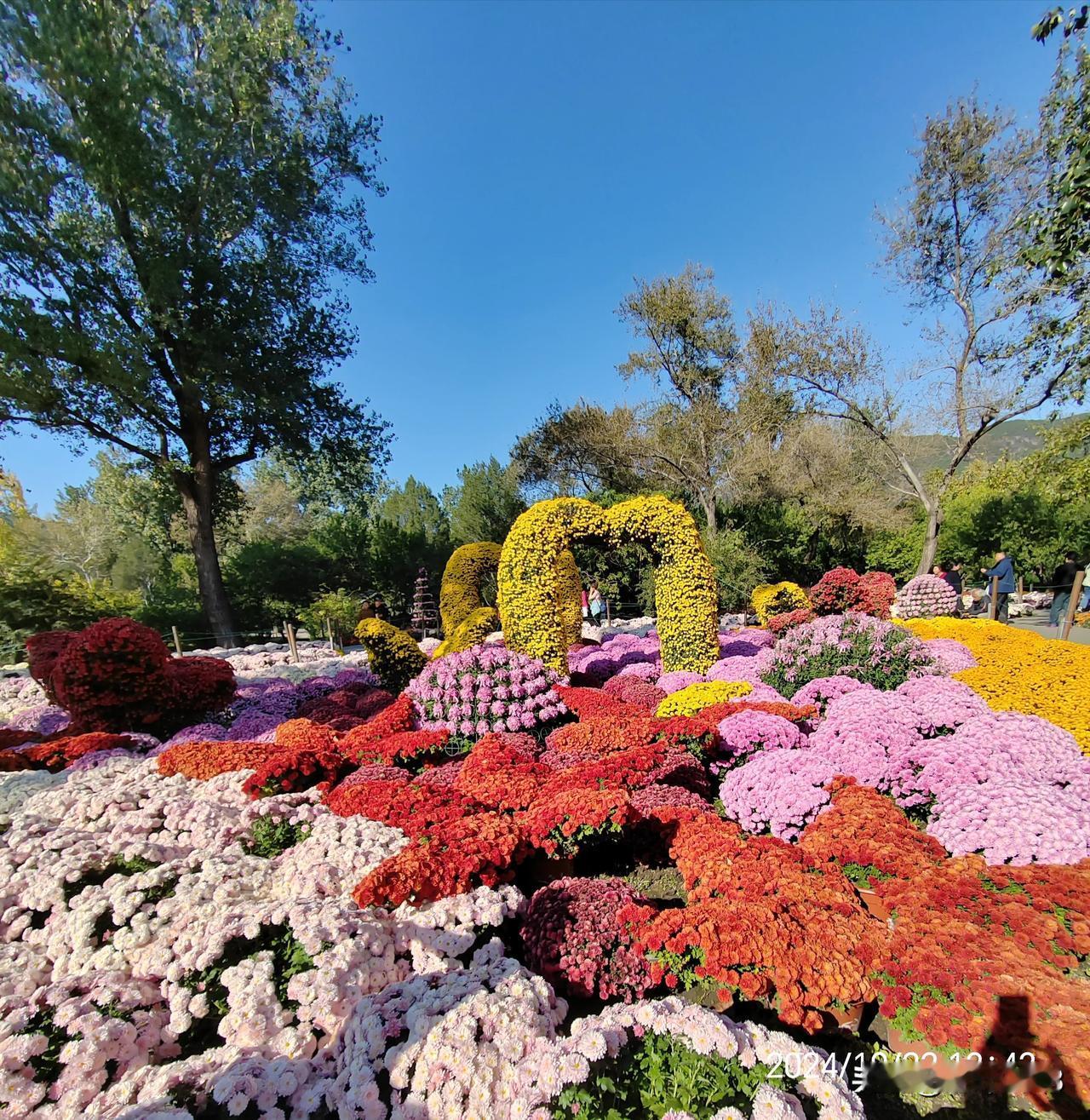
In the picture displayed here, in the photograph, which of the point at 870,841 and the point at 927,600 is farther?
the point at 927,600

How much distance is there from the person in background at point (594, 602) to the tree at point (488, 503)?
24.6 ft

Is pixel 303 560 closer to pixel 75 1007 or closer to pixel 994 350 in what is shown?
pixel 75 1007

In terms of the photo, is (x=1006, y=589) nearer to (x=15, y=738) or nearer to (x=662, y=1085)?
(x=662, y=1085)

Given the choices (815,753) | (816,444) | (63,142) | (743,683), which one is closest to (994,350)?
(816,444)

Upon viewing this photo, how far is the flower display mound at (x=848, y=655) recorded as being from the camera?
5648mm

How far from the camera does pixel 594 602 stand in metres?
17.4

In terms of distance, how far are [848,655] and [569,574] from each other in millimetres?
3805

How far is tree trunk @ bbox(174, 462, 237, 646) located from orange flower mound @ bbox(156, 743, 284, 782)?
12.0 m

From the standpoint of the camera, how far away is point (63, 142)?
475 inches

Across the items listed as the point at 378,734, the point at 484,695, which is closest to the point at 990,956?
the point at 484,695

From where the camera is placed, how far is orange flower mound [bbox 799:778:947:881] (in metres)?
2.69

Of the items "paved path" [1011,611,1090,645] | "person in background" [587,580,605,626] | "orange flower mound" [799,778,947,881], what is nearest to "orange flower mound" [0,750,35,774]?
"orange flower mound" [799,778,947,881]

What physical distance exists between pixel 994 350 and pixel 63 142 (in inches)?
896

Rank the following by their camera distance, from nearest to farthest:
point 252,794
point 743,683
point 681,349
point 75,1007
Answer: point 75,1007, point 252,794, point 743,683, point 681,349
